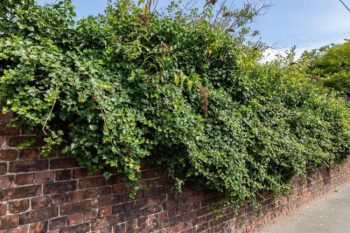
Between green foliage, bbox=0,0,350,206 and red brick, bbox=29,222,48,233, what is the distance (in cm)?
52

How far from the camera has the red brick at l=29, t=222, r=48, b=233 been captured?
237 cm

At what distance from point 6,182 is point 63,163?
1.41 ft

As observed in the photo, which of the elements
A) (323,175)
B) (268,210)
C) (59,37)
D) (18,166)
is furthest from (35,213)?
(323,175)

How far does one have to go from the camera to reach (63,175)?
257 cm

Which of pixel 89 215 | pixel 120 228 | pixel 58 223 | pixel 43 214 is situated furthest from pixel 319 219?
pixel 43 214

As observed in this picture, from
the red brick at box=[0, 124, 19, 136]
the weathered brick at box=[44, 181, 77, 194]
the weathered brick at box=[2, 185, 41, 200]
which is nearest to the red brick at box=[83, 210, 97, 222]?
the weathered brick at box=[44, 181, 77, 194]

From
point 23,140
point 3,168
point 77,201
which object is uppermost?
point 23,140

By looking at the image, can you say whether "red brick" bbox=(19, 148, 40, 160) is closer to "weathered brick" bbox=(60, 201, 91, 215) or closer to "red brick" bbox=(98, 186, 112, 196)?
"weathered brick" bbox=(60, 201, 91, 215)

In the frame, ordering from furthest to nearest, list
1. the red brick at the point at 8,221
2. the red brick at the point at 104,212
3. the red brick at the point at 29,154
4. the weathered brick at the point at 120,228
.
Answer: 1. the weathered brick at the point at 120,228
2. the red brick at the point at 104,212
3. the red brick at the point at 29,154
4. the red brick at the point at 8,221

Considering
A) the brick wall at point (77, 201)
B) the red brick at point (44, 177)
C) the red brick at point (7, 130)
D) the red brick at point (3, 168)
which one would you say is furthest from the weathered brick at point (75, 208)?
the red brick at point (7, 130)

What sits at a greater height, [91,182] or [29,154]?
[29,154]

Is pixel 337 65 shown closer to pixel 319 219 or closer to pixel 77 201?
pixel 319 219

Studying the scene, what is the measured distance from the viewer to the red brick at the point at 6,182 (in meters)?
2.24

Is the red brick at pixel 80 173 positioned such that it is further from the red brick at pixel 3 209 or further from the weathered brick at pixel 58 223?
the red brick at pixel 3 209
